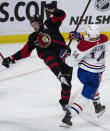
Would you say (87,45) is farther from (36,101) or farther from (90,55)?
(36,101)

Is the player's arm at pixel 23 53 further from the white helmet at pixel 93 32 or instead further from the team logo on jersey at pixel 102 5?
the team logo on jersey at pixel 102 5

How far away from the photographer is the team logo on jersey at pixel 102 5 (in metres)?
6.52

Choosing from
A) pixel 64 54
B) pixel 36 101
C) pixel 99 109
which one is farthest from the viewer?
pixel 36 101

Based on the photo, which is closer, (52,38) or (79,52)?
(79,52)

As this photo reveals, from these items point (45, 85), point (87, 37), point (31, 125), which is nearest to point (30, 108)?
point (31, 125)

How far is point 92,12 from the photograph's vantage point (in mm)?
6594

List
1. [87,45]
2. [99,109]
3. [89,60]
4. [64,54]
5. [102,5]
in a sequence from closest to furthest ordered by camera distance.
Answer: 1. [87,45]
2. [89,60]
3. [64,54]
4. [99,109]
5. [102,5]

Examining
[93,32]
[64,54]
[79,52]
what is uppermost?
[93,32]

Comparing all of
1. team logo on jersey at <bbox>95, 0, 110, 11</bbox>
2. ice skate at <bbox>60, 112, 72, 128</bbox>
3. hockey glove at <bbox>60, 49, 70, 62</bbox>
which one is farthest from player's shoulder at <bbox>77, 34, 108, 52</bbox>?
team logo on jersey at <bbox>95, 0, 110, 11</bbox>

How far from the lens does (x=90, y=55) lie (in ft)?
10.2

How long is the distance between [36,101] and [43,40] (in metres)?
0.91

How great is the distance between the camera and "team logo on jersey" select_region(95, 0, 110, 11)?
257 inches

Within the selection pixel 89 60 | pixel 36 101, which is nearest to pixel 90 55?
pixel 89 60

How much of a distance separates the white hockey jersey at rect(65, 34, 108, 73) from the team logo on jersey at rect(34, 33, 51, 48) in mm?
318
